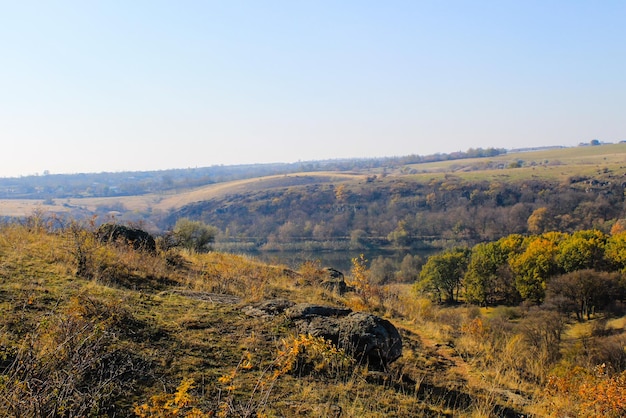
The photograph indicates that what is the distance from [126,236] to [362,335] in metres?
6.96

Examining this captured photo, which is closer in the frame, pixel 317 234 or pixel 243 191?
pixel 317 234

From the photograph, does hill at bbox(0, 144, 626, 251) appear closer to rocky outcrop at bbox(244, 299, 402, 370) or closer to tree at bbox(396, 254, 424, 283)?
tree at bbox(396, 254, 424, 283)

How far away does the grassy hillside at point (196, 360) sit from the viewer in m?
3.66

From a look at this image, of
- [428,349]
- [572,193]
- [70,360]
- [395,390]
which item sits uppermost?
[70,360]

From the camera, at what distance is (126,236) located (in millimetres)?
10438

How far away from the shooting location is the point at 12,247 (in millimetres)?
8031

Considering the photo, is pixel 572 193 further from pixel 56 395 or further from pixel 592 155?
pixel 56 395

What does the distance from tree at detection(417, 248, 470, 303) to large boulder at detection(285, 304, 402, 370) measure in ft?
154

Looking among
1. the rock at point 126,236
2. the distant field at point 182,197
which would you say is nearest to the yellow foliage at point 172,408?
the rock at point 126,236

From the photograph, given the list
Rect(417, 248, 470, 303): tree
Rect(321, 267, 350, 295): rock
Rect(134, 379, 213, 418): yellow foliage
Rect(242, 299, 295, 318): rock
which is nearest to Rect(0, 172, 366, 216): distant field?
Rect(417, 248, 470, 303): tree

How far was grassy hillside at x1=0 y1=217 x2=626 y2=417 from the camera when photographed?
3660mm

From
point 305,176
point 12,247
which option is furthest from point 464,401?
point 305,176

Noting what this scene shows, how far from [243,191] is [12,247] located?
13783 centimetres

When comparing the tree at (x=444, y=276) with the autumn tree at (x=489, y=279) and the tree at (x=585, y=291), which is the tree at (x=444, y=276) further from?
the tree at (x=585, y=291)
